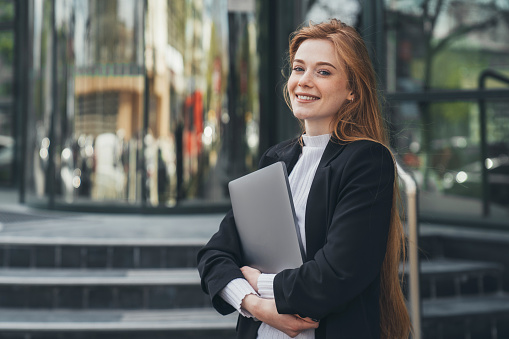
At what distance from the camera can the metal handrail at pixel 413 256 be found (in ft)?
9.21

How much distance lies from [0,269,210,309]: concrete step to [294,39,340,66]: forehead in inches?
114

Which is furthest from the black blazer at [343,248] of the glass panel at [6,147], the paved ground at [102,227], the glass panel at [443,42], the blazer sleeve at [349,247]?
the glass panel at [6,147]

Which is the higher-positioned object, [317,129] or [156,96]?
[156,96]

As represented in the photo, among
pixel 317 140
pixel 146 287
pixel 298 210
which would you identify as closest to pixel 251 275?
pixel 298 210

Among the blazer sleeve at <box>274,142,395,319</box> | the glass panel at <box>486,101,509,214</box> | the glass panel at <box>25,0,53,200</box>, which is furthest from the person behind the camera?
the glass panel at <box>25,0,53,200</box>

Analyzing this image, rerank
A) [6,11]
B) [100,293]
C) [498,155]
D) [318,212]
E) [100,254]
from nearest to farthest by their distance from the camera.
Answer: [318,212] < [100,293] < [100,254] < [498,155] < [6,11]

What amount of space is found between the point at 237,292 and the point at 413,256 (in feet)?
5.48

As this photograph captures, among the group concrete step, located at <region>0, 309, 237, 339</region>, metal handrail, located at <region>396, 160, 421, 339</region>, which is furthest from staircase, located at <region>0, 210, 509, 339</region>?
metal handrail, located at <region>396, 160, 421, 339</region>

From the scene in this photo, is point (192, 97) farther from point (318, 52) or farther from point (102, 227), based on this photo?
point (318, 52)

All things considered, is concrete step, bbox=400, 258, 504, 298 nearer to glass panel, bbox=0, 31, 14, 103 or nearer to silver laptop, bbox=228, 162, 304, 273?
silver laptop, bbox=228, 162, 304, 273

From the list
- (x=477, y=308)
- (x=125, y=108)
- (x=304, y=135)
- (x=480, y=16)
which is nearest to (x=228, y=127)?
(x=125, y=108)

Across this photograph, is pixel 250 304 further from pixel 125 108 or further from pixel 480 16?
pixel 125 108

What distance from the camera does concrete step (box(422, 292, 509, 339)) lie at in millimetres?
3732

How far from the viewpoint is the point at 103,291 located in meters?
4.02
